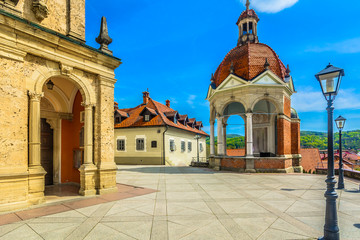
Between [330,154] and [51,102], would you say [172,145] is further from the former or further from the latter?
[330,154]

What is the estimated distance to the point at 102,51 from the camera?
8.59m

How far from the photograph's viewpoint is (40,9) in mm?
7055

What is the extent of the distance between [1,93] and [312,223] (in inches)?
361

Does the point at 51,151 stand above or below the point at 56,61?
below

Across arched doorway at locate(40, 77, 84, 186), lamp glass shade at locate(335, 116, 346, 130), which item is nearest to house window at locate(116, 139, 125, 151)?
arched doorway at locate(40, 77, 84, 186)

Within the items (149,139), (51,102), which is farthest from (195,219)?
(149,139)

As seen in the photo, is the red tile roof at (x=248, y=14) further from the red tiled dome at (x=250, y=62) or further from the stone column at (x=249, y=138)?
the stone column at (x=249, y=138)

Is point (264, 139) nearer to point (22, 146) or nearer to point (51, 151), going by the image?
point (51, 151)

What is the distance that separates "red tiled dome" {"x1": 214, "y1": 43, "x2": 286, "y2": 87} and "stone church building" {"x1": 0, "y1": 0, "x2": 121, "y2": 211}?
11.6 meters

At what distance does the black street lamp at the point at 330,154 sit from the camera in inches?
156

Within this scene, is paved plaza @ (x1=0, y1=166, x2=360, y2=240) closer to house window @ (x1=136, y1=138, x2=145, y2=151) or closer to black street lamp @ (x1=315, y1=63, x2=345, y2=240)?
black street lamp @ (x1=315, y1=63, x2=345, y2=240)

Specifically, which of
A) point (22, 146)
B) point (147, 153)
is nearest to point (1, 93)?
point (22, 146)

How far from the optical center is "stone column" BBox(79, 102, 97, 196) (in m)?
7.76

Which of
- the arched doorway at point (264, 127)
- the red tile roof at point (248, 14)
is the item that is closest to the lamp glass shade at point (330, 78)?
the arched doorway at point (264, 127)
